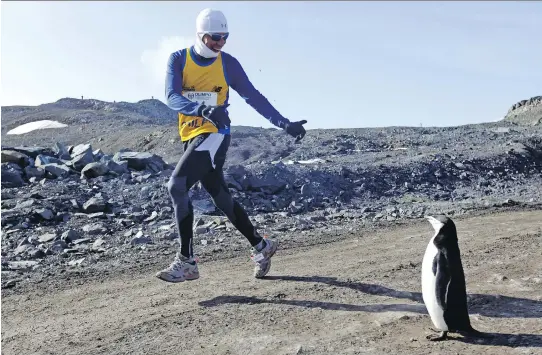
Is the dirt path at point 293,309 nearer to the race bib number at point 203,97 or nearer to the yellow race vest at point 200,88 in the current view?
the yellow race vest at point 200,88

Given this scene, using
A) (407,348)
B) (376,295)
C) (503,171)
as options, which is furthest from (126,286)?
(503,171)

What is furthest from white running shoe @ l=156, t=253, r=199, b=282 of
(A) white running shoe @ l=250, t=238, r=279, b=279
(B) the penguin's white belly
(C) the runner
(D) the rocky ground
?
(B) the penguin's white belly

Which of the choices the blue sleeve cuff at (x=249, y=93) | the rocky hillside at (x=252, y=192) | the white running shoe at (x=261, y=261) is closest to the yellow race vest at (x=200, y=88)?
the blue sleeve cuff at (x=249, y=93)

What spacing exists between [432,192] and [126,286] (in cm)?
845

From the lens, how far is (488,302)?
495cm

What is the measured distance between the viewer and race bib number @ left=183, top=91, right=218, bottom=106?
5.63 metres

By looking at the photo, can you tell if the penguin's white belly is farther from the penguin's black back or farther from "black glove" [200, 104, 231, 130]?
"black glove" [200, 104, 231, 130]

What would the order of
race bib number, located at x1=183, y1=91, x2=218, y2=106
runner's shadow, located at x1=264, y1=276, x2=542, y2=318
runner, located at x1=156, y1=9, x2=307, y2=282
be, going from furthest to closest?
race bib number, located at x1=183, y1=91, x2=218, y2=106, runner, located at x1=156, y1=9, x2=307, y2=282, runner's shadow, located at x1=264, y1=276, x2=542, y2=318

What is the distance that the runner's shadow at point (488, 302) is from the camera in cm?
468

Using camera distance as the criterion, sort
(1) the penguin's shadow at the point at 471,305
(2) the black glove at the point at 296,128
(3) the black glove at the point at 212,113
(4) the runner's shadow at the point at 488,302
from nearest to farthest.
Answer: (1) the penguin's shadow at the point at 471,305, (4) the runner's shadow at the point at 488,302, (3) the black glove at the point at 212,113, (2) the black glove at the point at 296,128

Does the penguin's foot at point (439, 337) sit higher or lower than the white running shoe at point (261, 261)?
lower

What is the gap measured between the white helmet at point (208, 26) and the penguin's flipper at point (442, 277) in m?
2.67

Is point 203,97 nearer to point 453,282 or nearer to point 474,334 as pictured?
point 453,282

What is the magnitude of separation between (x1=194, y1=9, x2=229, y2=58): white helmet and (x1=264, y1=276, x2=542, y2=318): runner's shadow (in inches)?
91.1
